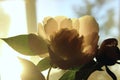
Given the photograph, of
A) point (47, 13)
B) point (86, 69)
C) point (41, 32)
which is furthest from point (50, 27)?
point (47, 13)

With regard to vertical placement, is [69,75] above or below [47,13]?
below

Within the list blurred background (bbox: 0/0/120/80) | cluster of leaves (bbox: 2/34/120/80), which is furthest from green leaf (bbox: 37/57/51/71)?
blurred background (bbox: 0/0/120/80)

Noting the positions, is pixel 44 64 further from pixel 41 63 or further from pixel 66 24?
pixel 66 24

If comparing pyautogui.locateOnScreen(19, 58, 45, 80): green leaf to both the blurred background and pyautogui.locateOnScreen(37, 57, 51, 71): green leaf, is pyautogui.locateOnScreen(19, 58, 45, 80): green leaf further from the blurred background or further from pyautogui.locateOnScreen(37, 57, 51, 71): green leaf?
the blurred background

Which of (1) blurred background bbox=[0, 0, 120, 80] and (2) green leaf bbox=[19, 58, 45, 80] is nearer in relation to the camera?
(2) green leaf bbox=[19, 58, 45, 80]

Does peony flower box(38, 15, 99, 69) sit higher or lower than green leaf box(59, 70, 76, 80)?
higher

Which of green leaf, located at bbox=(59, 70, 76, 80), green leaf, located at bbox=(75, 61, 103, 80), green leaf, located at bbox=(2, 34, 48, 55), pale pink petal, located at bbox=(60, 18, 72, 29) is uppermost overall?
pale pink petal, located at bbox=(60, 18, 72, 29)

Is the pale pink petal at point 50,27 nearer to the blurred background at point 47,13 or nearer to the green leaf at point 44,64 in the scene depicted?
the green leaf at point 44,64
